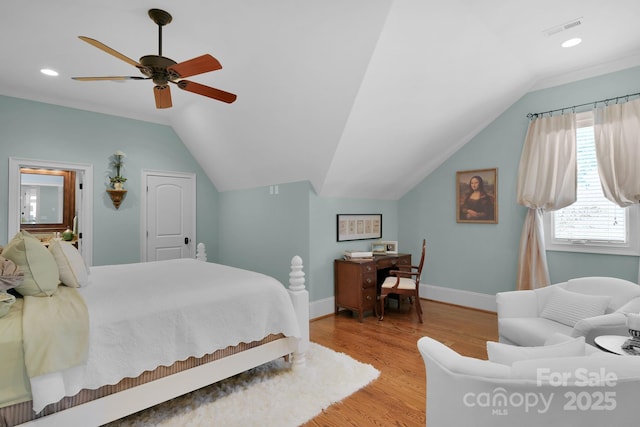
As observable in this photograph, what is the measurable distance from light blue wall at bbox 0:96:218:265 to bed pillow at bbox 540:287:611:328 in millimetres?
4997

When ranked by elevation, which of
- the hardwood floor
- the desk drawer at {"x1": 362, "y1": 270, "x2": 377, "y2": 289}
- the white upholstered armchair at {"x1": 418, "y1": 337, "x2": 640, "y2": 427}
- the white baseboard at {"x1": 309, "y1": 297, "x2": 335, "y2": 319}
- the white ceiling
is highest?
the white ceiling

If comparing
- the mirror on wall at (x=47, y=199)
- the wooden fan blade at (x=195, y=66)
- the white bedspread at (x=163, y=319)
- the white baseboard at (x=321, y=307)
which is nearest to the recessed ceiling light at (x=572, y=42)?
the wooden fan blade at (x=195, y=66)

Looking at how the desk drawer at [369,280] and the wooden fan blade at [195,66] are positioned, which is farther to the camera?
the desk drawer at [369,280]

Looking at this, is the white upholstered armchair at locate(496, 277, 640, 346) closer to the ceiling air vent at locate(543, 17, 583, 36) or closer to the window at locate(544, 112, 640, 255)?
the window at locate(544, 112, 640, 255)

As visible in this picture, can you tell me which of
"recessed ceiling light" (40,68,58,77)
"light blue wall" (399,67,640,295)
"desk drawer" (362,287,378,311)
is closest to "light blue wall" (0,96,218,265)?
"recessed ceiling light" (40,68,58,77)

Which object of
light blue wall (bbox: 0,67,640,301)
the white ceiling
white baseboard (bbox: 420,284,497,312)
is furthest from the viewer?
white baseboard (bbox: 420,284,497,312)

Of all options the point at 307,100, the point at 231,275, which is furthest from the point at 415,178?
the point at 231,275

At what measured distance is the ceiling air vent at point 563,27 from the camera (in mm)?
2793

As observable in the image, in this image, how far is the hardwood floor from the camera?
2193 millimetres

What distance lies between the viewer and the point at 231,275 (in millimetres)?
2838

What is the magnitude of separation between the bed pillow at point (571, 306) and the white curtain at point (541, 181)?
124cm

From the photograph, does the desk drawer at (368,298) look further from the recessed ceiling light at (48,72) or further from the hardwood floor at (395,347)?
the recessed ceiling light at (48,72)

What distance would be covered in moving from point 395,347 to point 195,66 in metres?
3.03

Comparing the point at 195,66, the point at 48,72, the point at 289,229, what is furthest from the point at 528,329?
the point at 48,72
